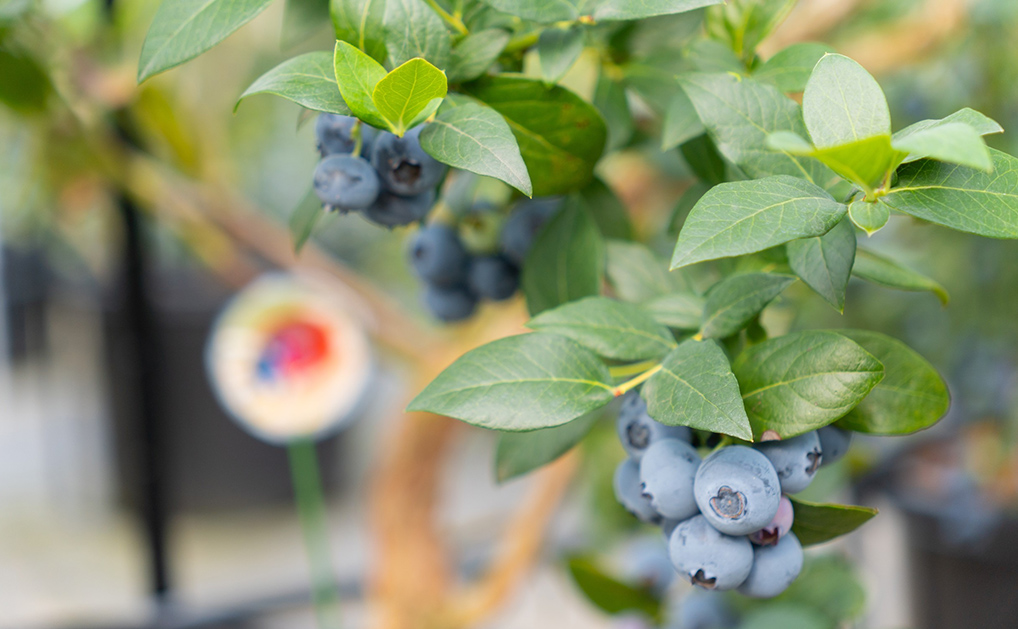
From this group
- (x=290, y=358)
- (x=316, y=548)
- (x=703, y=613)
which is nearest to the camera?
(x=703, y=613)

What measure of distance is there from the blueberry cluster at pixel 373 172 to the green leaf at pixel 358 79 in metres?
0.03

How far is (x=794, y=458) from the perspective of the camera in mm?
275

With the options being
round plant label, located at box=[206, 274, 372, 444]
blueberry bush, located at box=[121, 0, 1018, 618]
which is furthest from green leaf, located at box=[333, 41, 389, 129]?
round plant label, located at box=[206, 274, 372, 444]

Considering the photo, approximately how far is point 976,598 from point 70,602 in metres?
1.86

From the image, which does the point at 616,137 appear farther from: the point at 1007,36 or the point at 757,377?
the point at 1007,36

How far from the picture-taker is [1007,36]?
97 cm

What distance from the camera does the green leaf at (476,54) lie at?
0.98 ft

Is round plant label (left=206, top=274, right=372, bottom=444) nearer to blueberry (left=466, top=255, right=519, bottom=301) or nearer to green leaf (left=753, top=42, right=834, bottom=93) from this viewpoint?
blueberry (left=466, top=255, right=519, bottom=301)

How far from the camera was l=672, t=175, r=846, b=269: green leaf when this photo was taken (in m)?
0.22

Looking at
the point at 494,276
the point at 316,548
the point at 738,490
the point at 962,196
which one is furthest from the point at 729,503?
the point at 316,548

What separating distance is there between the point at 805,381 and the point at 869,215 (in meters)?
0.06

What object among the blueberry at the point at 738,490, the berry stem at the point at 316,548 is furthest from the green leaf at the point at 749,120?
the berry stem at the point at 316,548

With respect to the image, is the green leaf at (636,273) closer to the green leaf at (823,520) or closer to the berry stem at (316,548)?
the green leaf at (823,520)

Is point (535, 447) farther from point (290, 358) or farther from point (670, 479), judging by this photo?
point (290, 358)
